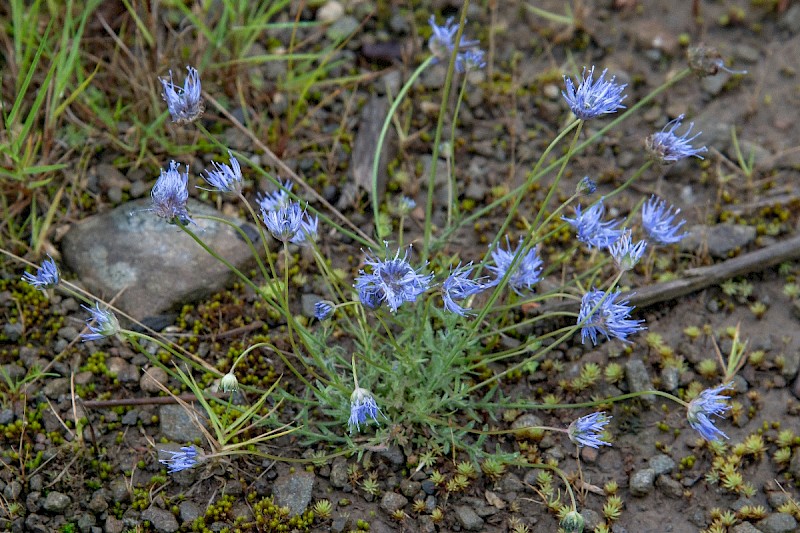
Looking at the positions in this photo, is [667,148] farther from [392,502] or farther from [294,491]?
[294,491]

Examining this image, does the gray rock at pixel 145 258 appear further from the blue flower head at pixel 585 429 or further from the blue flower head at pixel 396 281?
the blue flower head at pixel 585 429

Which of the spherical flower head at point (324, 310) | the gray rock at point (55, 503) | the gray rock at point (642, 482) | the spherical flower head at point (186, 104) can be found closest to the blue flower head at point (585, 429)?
the gray rock at point (642, 482)

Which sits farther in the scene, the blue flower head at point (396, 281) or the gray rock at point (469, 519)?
the gray rock at point (469, 519)

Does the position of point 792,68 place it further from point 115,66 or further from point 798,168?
point 115,66

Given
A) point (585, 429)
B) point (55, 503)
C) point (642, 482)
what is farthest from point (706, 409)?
point (55, 503)

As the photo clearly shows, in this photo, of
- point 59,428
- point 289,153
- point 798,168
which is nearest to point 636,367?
point 798,168

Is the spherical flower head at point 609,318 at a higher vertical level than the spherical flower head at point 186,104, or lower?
lower

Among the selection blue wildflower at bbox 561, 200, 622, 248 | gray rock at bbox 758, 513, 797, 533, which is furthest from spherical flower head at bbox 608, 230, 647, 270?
gray rock at bbox 758, 513, 797, 533
